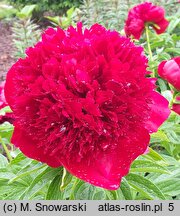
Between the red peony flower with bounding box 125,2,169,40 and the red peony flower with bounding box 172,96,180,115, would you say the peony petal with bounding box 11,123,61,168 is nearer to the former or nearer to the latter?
the red peony flower with bounding box 172,96,180,115

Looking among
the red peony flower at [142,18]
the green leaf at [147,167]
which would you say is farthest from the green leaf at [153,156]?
the red peony flower at [142,18]

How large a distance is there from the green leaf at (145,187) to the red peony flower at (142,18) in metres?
1.25

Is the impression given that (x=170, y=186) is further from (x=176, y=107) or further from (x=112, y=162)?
(x=112, y=162)

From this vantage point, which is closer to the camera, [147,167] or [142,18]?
[147,167]

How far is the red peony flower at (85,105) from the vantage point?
2.58 ft

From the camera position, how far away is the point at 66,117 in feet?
2.61

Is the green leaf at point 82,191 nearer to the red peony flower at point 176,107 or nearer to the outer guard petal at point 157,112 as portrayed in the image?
the outer guard petal at point 157,112

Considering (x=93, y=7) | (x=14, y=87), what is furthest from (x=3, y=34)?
(x=14, y=87)

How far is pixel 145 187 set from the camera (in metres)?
0.96

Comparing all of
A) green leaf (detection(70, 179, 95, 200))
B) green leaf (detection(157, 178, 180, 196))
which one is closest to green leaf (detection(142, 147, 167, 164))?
green leaf (detection(70, 179, 95, 200))

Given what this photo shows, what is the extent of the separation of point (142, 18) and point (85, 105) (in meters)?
1.38

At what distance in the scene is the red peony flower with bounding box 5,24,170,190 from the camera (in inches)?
31.0

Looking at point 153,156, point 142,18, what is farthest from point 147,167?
point 142,18

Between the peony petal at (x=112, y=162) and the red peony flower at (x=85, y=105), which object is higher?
the red peony flower at (x=85, y=105)
